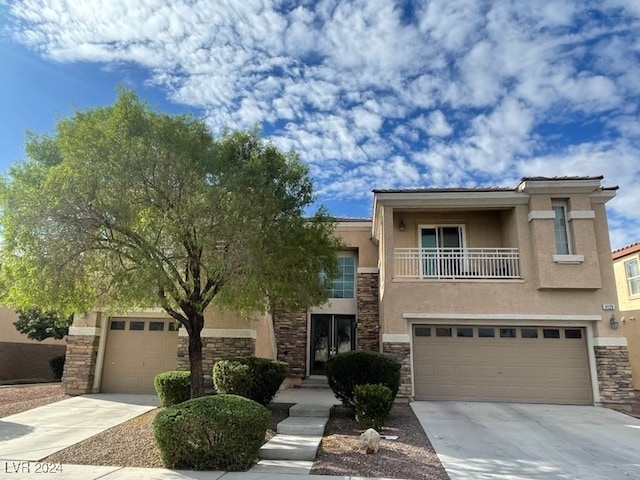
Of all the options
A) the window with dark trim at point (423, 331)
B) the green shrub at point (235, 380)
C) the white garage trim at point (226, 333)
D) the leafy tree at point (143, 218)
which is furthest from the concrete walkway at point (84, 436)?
the window with dark trim at point (423, 331)

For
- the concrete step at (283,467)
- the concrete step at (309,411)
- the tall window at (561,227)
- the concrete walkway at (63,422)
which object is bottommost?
the concrete walkway at (63,422)

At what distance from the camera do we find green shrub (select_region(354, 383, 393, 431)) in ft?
30.4

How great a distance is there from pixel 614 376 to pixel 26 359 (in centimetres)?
2408

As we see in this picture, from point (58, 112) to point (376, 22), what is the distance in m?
6.98

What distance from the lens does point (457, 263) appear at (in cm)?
1584

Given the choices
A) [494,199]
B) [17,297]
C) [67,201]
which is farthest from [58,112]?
[494,199]

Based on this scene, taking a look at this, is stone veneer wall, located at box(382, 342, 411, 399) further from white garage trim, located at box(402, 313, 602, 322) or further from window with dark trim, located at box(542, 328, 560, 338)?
window with dark trim, located at box(542, 328, 560, 338)

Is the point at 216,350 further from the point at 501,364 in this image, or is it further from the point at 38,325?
the point at 38,325

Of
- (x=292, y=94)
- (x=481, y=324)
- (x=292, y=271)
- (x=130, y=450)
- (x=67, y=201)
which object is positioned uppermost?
(x=292, y=94)

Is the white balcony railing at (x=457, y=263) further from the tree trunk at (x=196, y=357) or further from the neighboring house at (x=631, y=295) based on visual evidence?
the tree trunk at (x=196, y=357)

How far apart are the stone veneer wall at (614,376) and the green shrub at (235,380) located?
33.6 feet

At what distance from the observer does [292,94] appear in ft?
38.7

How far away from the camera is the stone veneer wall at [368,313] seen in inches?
681

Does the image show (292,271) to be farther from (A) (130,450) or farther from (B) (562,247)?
(B) (562,247)
